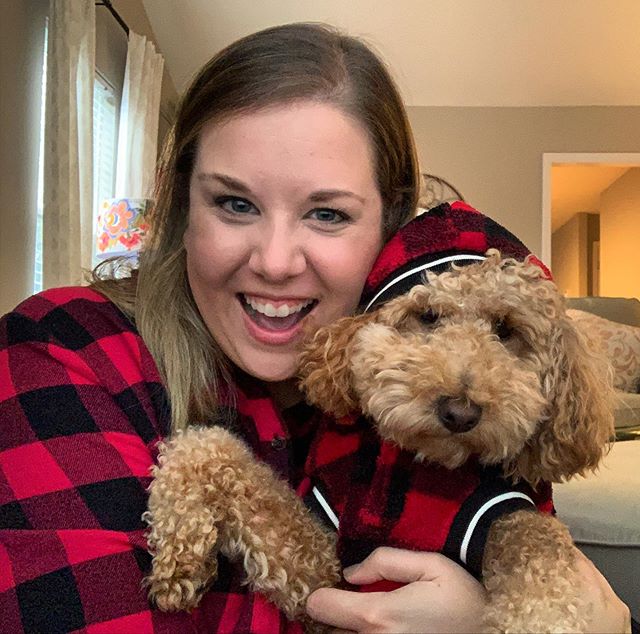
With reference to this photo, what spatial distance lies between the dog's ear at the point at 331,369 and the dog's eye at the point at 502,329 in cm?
23

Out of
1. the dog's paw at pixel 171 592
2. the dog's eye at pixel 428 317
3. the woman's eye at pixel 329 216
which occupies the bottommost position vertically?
the dog's paw at pixel 171 592

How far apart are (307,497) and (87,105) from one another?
3.39 meters

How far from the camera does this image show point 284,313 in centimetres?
149

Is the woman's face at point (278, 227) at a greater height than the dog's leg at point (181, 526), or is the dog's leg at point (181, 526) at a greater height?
the woman's face at point (278, 227)

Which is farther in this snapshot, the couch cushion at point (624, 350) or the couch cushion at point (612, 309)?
the couch cushion at point (612, 309)

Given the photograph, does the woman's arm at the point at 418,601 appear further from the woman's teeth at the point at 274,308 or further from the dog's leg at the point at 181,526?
the woman's teeth at the point at 274,308

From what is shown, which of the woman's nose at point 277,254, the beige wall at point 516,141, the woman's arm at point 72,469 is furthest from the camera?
the beige wall at point 516,141

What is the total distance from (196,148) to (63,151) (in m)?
2.58

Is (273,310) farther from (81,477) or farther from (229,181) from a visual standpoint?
(81,477)

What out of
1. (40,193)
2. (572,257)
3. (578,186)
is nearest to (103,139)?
(40,193)

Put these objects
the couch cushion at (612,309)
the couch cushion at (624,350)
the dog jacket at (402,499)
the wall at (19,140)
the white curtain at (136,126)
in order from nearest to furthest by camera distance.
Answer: the dog jacket at (402,499) < the wall at (19,140) < the couch cushion at (624,350) < the white curtain at (136,126) < the couch cushion at (612,309)

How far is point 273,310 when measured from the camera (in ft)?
4.86

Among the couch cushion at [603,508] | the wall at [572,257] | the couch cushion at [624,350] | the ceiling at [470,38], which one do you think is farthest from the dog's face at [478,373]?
the wall at [572,257]

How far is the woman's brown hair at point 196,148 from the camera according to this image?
56.2 inches
